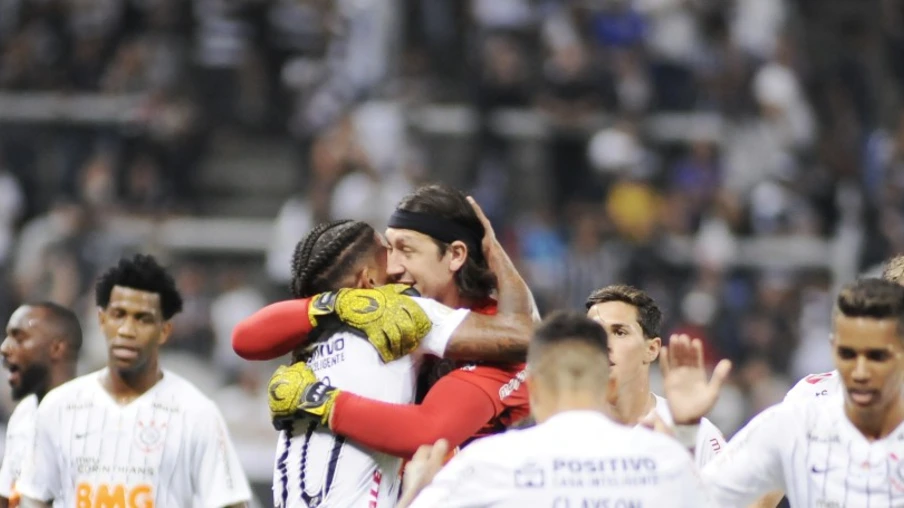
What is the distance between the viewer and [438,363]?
628 cm

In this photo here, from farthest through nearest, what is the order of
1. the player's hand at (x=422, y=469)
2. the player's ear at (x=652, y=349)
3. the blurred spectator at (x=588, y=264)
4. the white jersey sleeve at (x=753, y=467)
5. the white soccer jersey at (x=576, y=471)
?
1. the blurred spectator at (x=588, y=264)
2. the player's ear at (x=652, y=349)
3. the white jersey sleeve at (x=753, y=467)
4. the player's hand at (x=422, y=469)
5. the white soccer jersey at (x=576, y=471)

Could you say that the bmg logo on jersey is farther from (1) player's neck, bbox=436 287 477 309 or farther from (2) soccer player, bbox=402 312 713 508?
(2) soccer player, bbox=402 312 713 508

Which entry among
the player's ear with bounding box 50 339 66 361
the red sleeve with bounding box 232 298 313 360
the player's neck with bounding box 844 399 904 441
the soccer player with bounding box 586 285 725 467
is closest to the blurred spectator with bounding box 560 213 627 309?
the player's ear with bounding box 50 339 66 361

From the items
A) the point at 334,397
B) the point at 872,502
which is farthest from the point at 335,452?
the point at 872,502

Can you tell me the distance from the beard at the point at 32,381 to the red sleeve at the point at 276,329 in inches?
74.0

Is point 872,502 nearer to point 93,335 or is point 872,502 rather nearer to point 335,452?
point 335,452

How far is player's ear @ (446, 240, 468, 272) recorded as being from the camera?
246 inches

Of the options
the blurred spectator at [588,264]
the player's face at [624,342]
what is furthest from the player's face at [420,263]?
the blurred spectator at [588,264]

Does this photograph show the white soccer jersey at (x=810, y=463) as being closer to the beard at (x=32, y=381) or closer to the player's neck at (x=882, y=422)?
the player's neck at (x=882, y=422)

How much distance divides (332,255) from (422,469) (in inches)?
41.9

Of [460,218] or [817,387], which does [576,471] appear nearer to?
[460,218]

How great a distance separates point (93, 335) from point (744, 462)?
1001 centimetres

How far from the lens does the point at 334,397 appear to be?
231 inches

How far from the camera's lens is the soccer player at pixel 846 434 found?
18.1 ft
